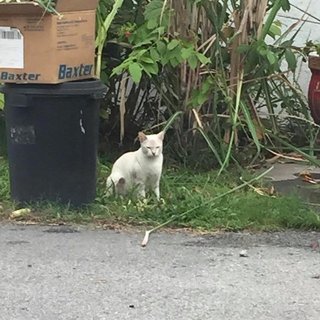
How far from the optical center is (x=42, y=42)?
578cm

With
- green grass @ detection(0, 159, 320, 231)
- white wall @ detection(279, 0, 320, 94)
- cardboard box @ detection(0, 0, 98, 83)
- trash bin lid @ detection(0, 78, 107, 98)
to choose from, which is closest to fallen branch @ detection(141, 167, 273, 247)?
green grass @ detection(0, 159, 320, 231)

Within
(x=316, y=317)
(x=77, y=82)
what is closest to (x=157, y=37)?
(x=77, y=82)

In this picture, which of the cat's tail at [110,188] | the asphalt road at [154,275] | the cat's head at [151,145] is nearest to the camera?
the asphalt road at [154,275]

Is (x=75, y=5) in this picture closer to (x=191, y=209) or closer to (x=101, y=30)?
(x=101, y=30)

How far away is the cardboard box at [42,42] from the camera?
18.9 ft

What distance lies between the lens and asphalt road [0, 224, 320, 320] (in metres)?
4.51

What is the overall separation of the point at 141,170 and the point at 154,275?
4.31ft

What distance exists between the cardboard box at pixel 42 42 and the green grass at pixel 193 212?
861 mm

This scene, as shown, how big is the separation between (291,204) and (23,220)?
175 centimetres

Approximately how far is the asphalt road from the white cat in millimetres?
548

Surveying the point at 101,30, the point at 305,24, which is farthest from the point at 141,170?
the point at 305,24

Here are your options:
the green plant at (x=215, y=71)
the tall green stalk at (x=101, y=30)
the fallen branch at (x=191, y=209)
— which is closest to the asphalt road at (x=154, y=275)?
the fallen branch at (x=191, y=209)

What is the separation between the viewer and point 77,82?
5953 millimetres

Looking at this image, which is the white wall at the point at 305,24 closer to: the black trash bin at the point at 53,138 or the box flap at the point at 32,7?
the black trash bin at the point at 53,138
